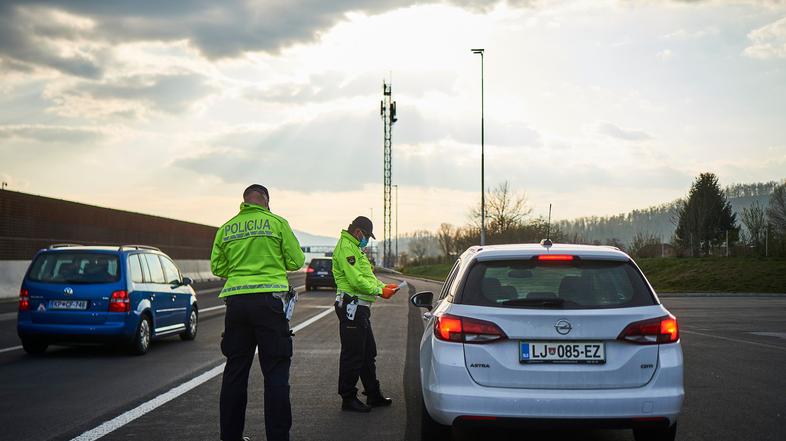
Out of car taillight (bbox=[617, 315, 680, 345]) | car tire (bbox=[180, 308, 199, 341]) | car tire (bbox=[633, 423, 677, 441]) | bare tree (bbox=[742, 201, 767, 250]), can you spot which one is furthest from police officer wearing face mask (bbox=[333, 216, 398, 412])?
bare tree (bbox=[742, 201, 767, 250])

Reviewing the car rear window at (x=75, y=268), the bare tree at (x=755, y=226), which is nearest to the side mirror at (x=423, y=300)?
the car rear window at (x=75, y=268)

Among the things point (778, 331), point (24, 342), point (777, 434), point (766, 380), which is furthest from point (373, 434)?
point (778, 331)

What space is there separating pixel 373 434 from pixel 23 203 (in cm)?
2785

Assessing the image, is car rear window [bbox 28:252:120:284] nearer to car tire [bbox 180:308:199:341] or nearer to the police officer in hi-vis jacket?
car tire [bbox 180:308:199:341]

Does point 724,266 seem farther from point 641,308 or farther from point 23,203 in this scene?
point 641,308

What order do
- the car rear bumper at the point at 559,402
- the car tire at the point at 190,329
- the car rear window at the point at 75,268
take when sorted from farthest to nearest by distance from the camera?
the car tire at the point at 190,329 → the car rear window at the point at 75,268 → the car rear bumper at the point at 559,402

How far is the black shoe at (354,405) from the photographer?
8.14m

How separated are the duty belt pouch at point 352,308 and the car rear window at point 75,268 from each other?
5546 mm

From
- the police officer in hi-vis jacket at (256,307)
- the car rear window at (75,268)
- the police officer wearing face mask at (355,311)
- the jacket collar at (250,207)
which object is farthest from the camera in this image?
the car rear window at (75,268)

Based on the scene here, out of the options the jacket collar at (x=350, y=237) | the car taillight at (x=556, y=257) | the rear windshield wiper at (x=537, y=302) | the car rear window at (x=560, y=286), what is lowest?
the rear windshield wiper at (x=537, y=302)

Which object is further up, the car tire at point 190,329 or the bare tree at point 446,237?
the bare tree at point 446,237

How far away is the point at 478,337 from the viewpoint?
5734 mm

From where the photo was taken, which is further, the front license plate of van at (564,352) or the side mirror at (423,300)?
the side mirror at (423,300)

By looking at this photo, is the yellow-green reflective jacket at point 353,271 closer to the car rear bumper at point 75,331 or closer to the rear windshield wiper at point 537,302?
the rear windshield wiper at point 537,302
